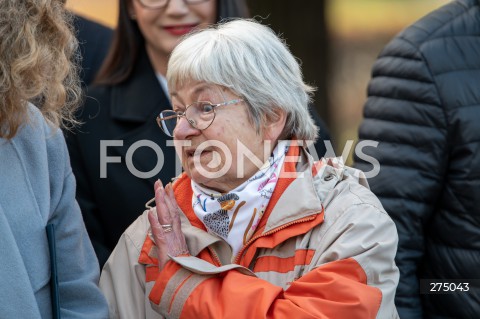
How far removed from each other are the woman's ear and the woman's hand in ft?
1.16

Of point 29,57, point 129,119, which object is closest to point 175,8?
point 129,119

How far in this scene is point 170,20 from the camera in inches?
166

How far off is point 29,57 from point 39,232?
19.5 inches

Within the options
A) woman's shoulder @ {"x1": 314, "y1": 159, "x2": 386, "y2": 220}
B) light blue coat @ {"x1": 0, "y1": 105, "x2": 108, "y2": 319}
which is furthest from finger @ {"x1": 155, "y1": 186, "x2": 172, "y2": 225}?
woman's shoulder @ {"x1": 314, "y1": 159, "x2": 386, "y2": 220}

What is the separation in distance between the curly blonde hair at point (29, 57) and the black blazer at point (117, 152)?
1.05m

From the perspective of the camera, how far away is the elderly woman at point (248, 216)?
3.00 metres

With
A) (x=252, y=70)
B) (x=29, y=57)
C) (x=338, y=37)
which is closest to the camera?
(x=29, y=57)

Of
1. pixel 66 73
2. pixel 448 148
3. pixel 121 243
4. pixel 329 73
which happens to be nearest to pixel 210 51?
pixel 66 73

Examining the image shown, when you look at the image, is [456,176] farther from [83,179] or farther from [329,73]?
[329,73]

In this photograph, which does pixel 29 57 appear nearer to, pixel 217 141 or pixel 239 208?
pixel 217 141

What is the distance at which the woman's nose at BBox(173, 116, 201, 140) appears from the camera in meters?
3.20

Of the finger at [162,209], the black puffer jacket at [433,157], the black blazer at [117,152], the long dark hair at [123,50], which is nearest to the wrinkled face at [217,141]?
the finger at [162,209]

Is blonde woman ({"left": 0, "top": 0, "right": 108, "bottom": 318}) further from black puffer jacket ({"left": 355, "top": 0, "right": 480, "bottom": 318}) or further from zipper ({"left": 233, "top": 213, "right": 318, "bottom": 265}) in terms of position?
black puffer jacket ({"left": 355, "top": 0, "right": 480, "bottom": 318})

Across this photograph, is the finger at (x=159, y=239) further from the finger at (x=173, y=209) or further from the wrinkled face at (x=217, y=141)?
the wrinkled face at (x=217, y=141)
